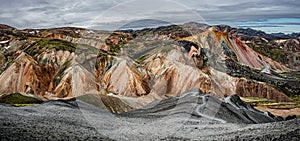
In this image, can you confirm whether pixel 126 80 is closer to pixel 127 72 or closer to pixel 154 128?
pixel 127 72

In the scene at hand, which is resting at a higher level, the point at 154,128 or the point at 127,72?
the point at 154,128

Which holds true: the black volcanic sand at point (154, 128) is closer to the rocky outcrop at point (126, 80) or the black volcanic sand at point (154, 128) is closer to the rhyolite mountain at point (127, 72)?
the rhyolite mountain at point (127, 72)

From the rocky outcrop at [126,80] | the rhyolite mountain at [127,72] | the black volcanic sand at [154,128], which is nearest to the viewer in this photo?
the black volcanic sand at [154,128]

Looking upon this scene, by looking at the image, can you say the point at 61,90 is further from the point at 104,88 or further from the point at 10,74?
the point at 10,74

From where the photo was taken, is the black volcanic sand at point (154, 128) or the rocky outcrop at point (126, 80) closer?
the black volcanic sand at point (154, 128)

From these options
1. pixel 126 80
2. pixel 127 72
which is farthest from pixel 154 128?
pixel 127 72

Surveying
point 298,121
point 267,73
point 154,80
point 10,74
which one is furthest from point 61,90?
point 267,73

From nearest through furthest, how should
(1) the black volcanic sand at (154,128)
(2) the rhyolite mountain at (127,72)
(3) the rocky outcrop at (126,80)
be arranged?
1. (1) the black volcanic sand at (154,128)
2. (3) the rocky outcrop at (126,80)
3. (2) the rhyolite mountain at (127,72)

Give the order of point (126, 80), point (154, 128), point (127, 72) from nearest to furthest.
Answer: point (154, 128) < point (126, 80) < point (127, 72)

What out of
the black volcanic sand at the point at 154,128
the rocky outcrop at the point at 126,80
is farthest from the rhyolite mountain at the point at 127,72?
the black volcanic sand at the point at 154,128

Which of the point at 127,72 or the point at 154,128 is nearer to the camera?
the point at 154,128

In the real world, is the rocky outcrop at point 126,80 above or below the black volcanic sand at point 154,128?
below
